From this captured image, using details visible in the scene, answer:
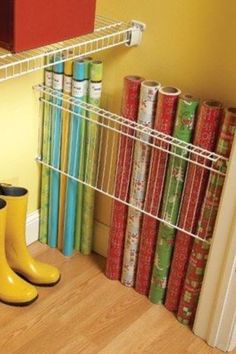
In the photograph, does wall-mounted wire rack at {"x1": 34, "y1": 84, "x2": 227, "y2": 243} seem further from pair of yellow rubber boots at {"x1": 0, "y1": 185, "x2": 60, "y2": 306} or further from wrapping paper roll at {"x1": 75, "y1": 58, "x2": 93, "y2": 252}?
pair of yellow rubber boots at {"x1": 0, "y1": 185, "x2": 60, "y2": 306}

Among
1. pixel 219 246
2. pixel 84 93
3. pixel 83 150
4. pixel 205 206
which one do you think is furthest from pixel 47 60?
pixel 219 246

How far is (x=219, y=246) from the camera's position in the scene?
1.66m

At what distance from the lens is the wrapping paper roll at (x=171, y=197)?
64.6 inches

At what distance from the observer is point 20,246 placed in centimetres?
192

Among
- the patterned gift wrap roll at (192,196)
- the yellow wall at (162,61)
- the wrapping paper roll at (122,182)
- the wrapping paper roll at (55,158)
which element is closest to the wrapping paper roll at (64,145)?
the wrapping paper roll at (55,158)

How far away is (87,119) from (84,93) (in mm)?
88

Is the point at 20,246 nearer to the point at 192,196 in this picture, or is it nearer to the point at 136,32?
the point at 192,196

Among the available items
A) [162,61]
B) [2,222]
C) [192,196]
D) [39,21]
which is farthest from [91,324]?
[39,21]

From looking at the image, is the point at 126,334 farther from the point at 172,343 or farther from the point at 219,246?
the point at 219,246

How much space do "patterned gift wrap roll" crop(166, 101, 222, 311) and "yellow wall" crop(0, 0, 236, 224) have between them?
0.33ft

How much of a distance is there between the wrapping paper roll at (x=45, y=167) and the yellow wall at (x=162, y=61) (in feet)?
0.12

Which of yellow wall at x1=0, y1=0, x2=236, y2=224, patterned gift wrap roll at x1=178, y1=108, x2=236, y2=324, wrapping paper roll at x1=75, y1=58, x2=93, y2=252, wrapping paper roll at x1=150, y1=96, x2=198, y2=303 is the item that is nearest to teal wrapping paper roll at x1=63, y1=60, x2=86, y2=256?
wrapping paper roll at x1=75, y1=58, x2=93, y2=252

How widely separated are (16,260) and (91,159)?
1.43ft

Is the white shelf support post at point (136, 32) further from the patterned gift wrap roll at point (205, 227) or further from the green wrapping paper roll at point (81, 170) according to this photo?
the patterned gift wrap roll at point (205, 227)
